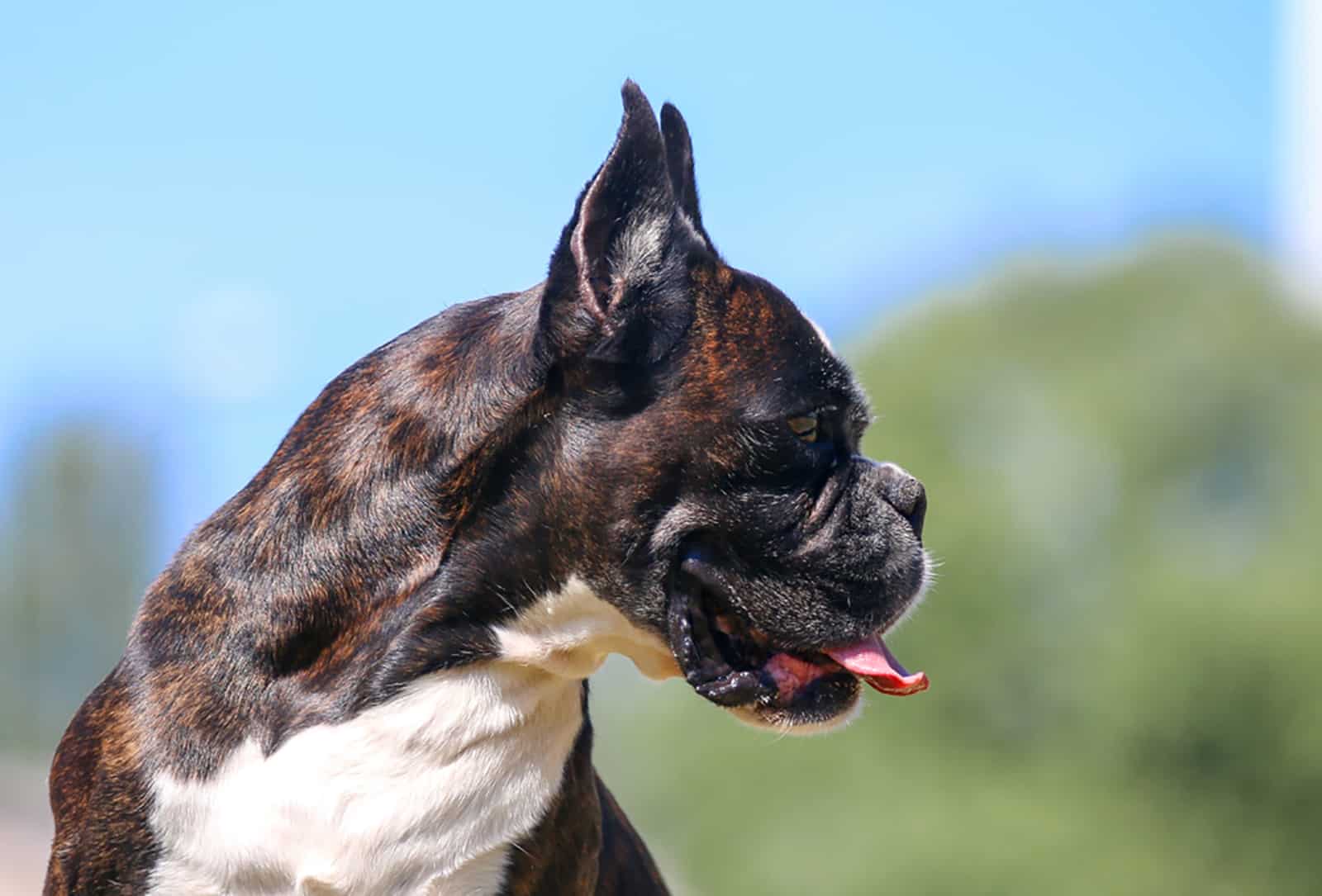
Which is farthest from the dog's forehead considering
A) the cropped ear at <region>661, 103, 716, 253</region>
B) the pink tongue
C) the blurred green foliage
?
the blurred green foliage

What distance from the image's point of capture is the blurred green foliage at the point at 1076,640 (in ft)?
99.3

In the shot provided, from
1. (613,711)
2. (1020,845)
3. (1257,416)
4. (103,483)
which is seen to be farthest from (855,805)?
(103,483)

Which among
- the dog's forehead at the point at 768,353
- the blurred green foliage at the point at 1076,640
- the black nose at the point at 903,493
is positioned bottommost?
the blurred green foliage at the point at 1076,640

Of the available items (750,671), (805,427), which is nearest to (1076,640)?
(750,671)

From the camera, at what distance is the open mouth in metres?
4.37

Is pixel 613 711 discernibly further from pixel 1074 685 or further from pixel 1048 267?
pixel 1048 267

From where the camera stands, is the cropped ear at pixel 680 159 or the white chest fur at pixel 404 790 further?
the cropped ear at pixel 680 159

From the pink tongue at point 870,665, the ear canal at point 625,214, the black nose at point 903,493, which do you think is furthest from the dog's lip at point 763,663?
the ear canal at point 625,214

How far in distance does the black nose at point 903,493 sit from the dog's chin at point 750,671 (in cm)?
45

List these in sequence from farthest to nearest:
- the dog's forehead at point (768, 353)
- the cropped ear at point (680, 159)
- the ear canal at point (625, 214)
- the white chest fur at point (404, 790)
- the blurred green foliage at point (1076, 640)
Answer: the blurred green foliage at point (1076, 640), the cropped ear at point (680, 159), the dog's forehead at point (768, 353), the ear canal at point (625, 214), the white chest fur at point (404, 790)

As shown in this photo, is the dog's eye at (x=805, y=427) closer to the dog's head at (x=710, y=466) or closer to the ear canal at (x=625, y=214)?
the dog's head at (x=710, y=466)

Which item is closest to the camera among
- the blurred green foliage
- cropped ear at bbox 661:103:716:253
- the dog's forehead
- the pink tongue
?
the dog's forehead

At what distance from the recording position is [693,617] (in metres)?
4.41

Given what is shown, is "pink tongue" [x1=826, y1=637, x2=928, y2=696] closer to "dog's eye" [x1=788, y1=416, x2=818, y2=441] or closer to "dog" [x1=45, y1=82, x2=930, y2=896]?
"dog" [x1=45, y1=82, x2=930, y2=896]
